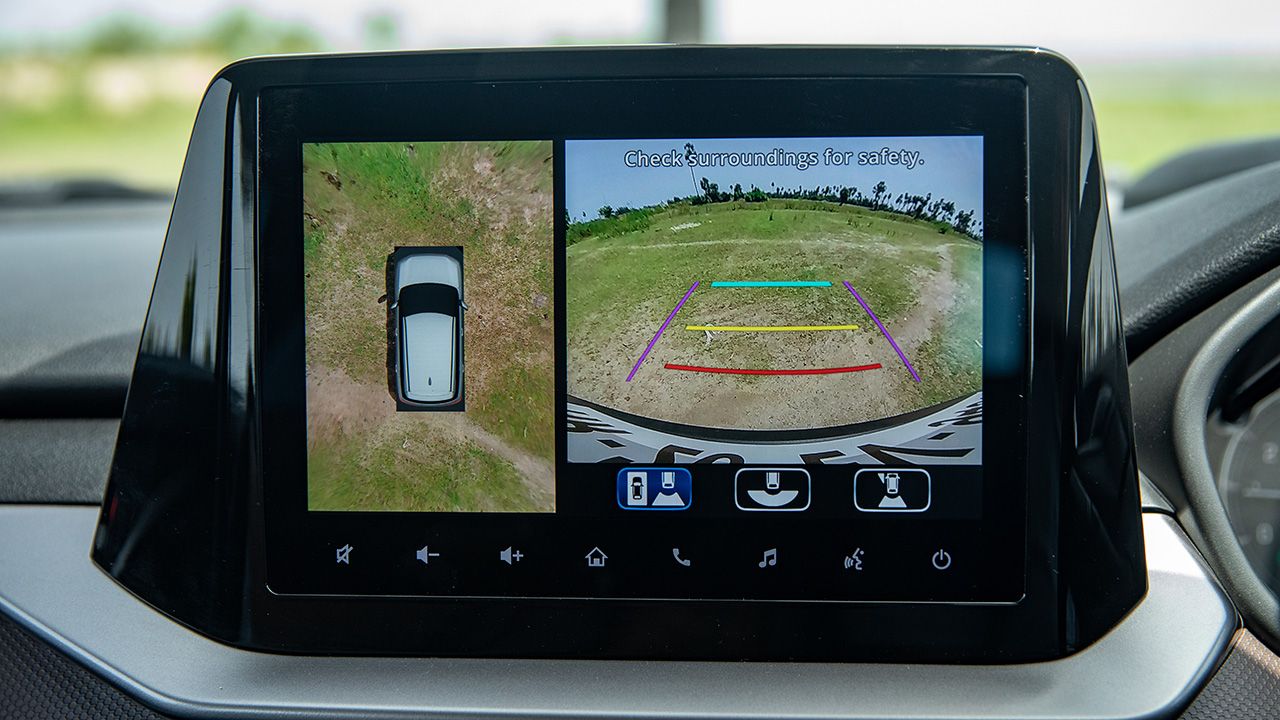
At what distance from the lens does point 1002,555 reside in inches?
37.5

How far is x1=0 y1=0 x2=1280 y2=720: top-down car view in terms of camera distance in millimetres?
925

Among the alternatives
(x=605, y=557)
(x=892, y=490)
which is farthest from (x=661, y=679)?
(x=892, y=490)

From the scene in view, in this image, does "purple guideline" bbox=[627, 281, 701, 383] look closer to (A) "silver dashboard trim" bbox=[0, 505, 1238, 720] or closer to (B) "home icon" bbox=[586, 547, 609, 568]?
(B) "home icon" bbox=[586, 547, 609, 568]

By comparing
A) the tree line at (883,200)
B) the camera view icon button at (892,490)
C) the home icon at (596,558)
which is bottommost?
the home icon at (596,558)

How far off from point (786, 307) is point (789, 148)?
0.14 metres

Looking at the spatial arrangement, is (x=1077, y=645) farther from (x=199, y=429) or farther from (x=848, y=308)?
(x=199, y=429)

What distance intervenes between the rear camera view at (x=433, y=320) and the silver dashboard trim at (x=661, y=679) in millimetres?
169

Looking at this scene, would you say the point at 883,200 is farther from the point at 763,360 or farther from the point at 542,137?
the point at 542,137

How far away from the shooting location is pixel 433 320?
3.10ft

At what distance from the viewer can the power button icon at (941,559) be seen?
956 millimetres

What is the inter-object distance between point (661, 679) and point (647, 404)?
259 millimetres

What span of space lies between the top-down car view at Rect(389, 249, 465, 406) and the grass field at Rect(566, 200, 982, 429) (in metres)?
0.11

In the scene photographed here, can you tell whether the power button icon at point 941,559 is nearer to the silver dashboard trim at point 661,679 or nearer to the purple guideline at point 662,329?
the silver dashboard trim at point 661,679

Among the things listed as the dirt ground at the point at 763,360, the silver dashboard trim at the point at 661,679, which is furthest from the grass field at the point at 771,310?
the silver dashboard trim at the point at 661,679
